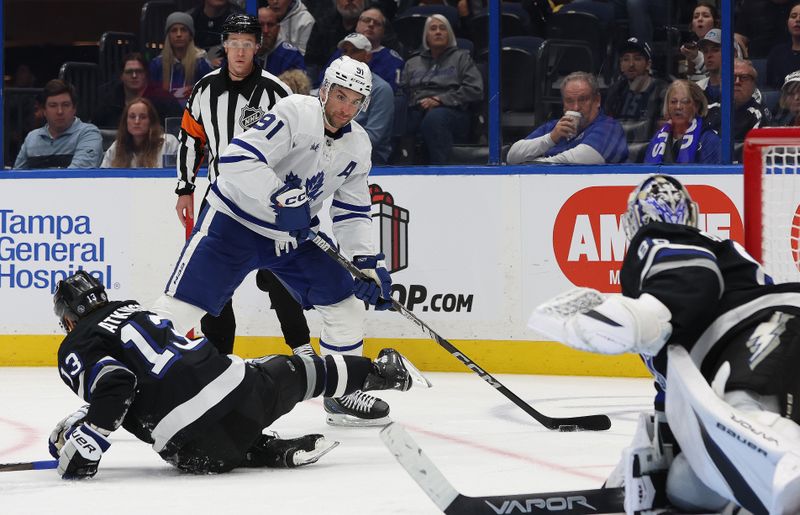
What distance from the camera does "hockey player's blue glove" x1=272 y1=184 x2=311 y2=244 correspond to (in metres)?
4.03

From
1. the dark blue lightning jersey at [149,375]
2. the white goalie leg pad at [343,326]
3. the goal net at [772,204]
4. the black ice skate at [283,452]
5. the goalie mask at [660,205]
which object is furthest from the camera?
the white goalie leg pad at [343,326]

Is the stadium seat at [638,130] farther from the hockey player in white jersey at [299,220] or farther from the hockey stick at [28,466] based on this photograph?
the hockey stick at [28,466]

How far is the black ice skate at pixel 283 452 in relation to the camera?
3.48 meters

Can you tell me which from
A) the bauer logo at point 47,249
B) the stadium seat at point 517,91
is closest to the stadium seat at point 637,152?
the stadium seat at point 517,91

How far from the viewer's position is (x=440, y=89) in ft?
18.7

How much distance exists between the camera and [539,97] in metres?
5.53

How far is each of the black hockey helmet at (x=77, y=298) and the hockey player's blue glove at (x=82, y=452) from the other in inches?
10.4

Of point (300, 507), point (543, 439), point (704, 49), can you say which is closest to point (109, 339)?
point (300, 507)

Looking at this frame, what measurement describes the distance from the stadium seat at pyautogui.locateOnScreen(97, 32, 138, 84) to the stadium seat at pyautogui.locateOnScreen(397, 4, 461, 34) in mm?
1194

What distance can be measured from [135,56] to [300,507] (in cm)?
346

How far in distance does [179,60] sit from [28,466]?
2918 millimetres

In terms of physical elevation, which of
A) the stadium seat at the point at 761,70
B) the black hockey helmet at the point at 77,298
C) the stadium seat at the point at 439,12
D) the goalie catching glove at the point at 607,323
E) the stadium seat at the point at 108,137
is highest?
the stadium seat at the point at 439,12

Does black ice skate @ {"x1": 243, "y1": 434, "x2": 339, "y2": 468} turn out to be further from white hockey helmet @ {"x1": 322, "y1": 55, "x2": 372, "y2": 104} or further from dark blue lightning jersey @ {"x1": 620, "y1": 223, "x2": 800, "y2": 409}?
dark blue lightning jersey @ {"x1": 620, "y1": 223, "x2": 800, "y2": 409}

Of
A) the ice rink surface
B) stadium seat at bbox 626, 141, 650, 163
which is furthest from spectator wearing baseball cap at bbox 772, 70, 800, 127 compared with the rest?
the ice rink surface
